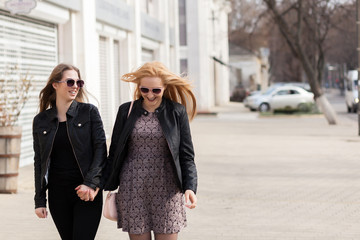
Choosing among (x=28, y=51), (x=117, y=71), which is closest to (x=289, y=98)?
(x=117, y=71)

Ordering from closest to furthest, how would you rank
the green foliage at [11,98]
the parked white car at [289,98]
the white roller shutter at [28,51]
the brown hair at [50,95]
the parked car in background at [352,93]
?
the brown hair at [50,95] < the green foliage at [11,98] < the white roller shutter at [28,51] < the parked car in background at [352,93] < the parked white car at [289,98]

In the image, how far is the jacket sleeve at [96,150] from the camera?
4184mm

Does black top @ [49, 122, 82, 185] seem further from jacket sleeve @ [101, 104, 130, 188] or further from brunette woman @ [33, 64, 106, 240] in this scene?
jacket sleeve @ [101, 104, 130, 188]

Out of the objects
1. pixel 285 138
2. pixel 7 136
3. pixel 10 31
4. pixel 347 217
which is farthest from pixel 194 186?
pixel 285 138

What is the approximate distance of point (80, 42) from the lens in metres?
16.5

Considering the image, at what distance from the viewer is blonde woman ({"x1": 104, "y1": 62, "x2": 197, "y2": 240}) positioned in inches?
165

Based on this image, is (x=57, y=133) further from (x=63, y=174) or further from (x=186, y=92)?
(x=186, y=92)

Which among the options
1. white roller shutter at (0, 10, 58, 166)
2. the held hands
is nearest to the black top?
the held hands

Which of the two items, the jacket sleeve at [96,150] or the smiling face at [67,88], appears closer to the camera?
the jacket sleeve at [96,150]

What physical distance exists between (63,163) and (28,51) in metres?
10.4

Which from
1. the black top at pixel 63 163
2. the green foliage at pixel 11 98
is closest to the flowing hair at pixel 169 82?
the black top at pixel 63 163

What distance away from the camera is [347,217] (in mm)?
7773

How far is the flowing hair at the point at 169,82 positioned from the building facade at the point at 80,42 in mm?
4485

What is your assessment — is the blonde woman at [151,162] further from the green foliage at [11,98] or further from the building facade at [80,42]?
the green foliage at [11,98]
